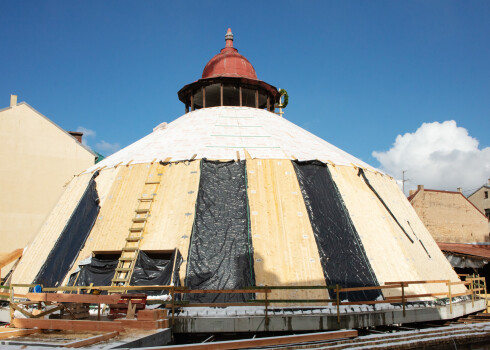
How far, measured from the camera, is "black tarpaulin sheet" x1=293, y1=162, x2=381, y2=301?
1363 centimetres

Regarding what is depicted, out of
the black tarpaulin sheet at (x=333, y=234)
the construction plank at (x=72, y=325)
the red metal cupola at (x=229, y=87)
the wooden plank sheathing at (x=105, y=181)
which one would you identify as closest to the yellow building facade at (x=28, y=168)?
the red metal cupola at (x=229, y=87)

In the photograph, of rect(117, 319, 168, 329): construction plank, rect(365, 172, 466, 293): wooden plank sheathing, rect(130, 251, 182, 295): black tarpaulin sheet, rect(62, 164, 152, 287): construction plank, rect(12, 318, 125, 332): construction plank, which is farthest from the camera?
rect(365, 172, 466, 293): wooden plank sheathing

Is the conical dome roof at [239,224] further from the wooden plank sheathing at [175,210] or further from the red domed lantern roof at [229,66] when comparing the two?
the red domed lantern roof at [229,66]

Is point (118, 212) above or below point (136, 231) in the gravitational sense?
above

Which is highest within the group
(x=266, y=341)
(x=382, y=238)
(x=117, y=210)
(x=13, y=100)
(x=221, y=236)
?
(x=13, y=100)

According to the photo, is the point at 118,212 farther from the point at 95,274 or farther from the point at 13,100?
the point at 13,100

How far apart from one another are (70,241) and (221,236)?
546 cm

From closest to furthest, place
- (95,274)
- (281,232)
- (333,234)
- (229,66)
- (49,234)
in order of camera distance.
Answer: (95,274), (281,232), (333,234), (49,234), (229,66)

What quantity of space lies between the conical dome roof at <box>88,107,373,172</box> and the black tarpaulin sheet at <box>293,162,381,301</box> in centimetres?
126

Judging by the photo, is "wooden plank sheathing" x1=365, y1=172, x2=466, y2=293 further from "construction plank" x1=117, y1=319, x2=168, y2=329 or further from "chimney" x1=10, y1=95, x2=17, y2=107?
"chimney" x1=10, y1=95, x2=17, y2=107

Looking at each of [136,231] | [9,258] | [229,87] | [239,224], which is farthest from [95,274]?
[229,87]

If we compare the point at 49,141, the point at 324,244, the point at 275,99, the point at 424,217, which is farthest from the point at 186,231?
the point at 424,217

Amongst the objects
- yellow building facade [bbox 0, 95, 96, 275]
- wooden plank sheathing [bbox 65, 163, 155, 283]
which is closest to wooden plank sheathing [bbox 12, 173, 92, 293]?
wooden plank sheathing [bbox 65, 163, 155, 283]

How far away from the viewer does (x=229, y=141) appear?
18.4 meters
